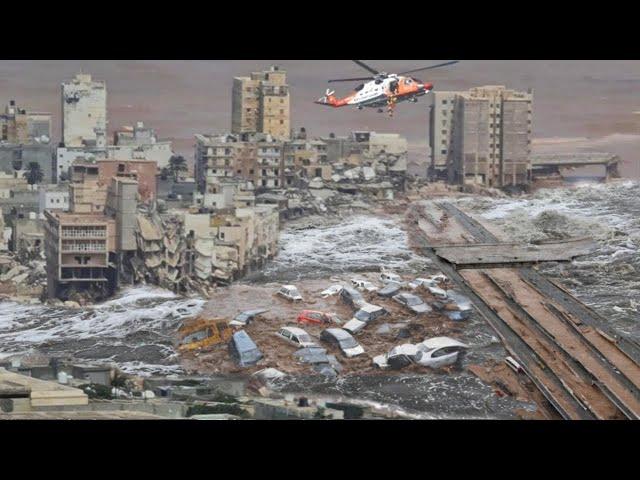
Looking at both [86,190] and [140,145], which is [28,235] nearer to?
[86,190]

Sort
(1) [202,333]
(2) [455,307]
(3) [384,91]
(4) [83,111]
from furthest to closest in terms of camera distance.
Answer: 1. (3) [384,91]
2. (4) [83,111]
3. (2) [455,307]
4. (1) [202,333]

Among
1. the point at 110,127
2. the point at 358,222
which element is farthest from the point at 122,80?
the point at 358,222

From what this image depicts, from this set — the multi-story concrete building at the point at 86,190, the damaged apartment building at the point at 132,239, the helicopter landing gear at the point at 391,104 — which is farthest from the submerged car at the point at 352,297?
the multi-story concrete building at the point at 86,190

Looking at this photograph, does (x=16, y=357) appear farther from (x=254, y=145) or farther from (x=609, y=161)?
(x=609, y=161)

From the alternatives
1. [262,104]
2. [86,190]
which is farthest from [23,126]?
[262,104]

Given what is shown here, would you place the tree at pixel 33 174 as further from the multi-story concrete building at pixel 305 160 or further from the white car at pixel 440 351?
the white car at pixel 440 351
